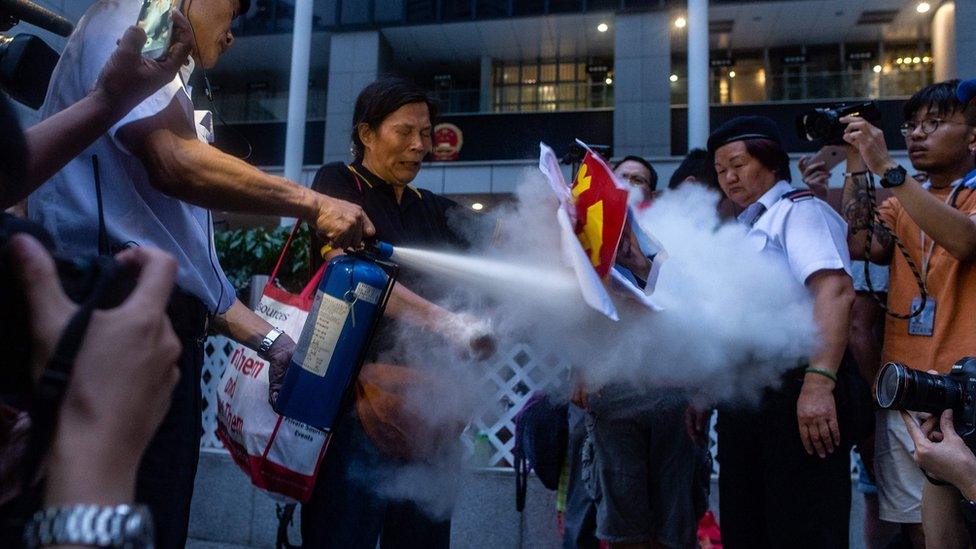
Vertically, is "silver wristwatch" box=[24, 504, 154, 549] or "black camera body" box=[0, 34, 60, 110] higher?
"black camera body" box=[0, 34, 60, 110]

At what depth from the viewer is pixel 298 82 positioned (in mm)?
11719

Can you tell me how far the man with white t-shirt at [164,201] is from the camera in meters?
1.74

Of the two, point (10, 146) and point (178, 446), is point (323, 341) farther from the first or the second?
point (10, 146)

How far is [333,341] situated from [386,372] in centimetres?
31

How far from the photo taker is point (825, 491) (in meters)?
2.56

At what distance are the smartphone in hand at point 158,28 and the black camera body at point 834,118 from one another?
237 cm

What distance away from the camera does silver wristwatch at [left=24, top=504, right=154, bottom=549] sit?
818mm

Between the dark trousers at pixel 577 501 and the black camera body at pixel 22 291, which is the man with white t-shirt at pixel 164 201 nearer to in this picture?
the black camera body at pixel 22 291

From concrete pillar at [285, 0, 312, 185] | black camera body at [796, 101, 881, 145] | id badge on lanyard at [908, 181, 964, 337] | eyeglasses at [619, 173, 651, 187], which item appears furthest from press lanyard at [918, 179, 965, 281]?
concrete pillar at [285, 0, 312, 185]

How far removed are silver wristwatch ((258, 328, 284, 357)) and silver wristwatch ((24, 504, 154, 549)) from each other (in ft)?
4.79

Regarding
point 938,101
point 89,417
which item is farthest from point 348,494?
point 938,101

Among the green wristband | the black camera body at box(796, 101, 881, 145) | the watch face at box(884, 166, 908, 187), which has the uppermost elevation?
the black camera body at box(796, 101, 881, 145)

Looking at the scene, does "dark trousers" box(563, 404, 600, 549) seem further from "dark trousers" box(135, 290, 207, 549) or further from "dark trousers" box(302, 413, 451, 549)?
"dark trousers" box(135, 290, 207, 549)

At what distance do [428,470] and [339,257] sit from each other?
0.77 metres
